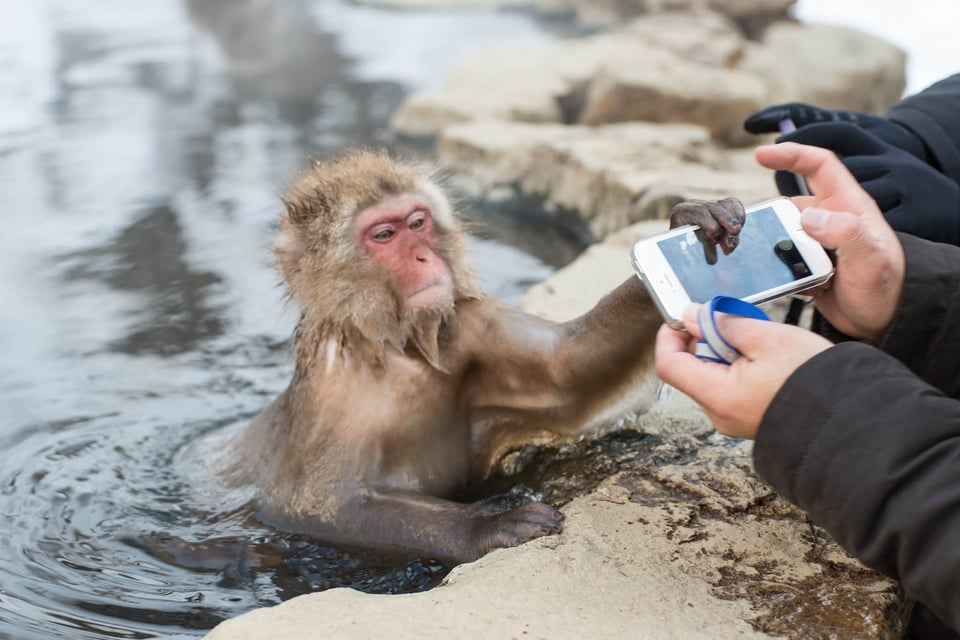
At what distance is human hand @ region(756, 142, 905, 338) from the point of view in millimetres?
2111

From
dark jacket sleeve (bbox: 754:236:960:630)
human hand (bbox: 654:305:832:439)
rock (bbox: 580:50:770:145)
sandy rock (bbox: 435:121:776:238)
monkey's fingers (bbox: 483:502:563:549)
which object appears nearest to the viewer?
dark jacket sleeve (bbox: 754:236:960:630)

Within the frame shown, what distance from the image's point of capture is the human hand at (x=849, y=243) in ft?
6.93

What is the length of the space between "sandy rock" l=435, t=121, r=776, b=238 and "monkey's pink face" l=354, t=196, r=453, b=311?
226cm

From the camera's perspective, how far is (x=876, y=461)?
1.61 m

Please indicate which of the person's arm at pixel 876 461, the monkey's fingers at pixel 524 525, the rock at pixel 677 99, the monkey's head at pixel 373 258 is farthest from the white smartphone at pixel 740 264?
the rock at pixel 677 99

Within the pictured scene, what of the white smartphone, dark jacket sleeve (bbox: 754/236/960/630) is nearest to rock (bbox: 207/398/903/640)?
dark jacket sleeve (bbox: 754/236/960/630)

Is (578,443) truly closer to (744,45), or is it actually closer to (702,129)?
(702,129)

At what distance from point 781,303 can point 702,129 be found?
316 cm

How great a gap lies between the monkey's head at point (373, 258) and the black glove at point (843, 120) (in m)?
0.95

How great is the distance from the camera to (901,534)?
1.59 meters

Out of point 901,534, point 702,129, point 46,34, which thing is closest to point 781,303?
point 901,534

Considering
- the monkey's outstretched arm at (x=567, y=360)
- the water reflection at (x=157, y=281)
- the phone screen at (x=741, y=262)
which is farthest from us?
the water reflection at (x=157, y=281)

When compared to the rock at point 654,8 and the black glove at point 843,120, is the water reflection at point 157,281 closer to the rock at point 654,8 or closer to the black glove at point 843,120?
the black glove at point 843,120

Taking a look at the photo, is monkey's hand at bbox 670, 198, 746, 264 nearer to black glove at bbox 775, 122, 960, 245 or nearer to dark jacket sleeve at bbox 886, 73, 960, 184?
black glove at bbox 775, 122, 960, 245
